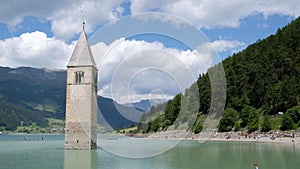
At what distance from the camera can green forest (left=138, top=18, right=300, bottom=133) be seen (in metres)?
→ 72.2

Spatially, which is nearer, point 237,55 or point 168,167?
point 168,167

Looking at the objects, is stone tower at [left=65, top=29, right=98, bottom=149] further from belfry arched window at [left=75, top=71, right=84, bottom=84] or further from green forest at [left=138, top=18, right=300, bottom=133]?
green forest at [left=138, top=18, right=300, bottom=133]

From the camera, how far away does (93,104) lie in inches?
1841

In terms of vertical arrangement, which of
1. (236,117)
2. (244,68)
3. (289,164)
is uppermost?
(244,68)

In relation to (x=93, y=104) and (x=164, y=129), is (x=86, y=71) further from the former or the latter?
(x=164, y=129)

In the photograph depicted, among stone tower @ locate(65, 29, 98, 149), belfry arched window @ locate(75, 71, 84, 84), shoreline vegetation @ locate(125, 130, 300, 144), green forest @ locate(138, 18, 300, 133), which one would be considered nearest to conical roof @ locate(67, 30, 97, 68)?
stone tower @ locate(65, 29, 98, 149)

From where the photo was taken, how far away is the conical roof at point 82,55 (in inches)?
1848

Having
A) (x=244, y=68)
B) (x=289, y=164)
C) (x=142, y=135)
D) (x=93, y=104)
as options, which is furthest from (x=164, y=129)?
(x=289, y=164)

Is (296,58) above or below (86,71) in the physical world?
above

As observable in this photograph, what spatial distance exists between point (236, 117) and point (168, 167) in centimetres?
5690

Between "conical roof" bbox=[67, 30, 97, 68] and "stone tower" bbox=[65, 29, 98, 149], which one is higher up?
"conical roof" bbox=[67, 30, 97, 68]

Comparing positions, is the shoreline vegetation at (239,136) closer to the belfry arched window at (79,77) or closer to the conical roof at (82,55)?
the conical roof at (82,55)

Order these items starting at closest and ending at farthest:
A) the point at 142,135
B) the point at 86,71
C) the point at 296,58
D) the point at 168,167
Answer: the point at 168,167, the point at 86,71, the point at 296,58, the point at 142,135

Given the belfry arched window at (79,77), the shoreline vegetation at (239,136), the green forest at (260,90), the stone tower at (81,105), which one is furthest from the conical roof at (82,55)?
the shoreline vegetation at (239,136)
